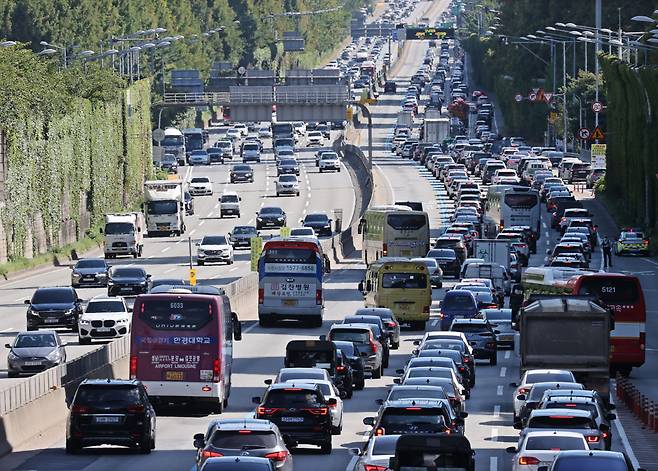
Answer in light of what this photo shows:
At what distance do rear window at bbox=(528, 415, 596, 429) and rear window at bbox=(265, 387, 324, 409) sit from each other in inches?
225

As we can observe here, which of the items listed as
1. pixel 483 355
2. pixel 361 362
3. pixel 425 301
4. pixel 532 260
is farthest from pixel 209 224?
pixel 361 362

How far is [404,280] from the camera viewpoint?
2820 inches

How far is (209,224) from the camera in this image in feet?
415

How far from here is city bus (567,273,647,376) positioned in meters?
56.0

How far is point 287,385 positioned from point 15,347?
16.5m

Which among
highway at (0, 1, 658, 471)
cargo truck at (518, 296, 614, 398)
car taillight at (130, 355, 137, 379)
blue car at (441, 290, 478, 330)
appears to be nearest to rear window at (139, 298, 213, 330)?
car taillight at (130, 355, 137, 379)

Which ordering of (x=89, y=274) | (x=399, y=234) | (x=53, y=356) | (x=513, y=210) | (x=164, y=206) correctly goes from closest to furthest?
(x=53, y=356), (x=89, y=274), (x=399, y=234), (x=513, y=210), (x=164, y=206)

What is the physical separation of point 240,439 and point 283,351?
31721 mm

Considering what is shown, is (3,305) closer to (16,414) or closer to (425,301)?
(425,301)

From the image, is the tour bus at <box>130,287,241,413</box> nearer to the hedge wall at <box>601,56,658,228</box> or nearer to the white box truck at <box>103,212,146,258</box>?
the white box truck at <box>103,212,146,258</box>

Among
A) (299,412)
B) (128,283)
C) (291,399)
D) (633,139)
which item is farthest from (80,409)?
(633,139)

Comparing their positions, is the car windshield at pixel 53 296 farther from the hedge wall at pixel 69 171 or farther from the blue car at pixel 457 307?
the hedge wall at pixel 69 171

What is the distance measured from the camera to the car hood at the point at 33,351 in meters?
54.2

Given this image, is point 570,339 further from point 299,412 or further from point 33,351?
point 33,351
